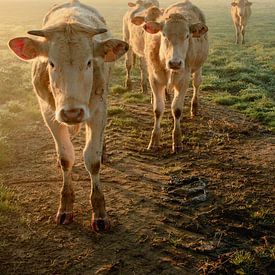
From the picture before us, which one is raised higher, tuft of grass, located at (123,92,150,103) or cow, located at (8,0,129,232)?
cow, located at (8,0,129,232)

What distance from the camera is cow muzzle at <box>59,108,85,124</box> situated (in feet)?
15.5

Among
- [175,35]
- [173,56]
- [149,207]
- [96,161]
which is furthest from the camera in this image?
[175,35]

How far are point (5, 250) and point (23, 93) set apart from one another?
871cm

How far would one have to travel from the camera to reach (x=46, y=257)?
5.21 metres

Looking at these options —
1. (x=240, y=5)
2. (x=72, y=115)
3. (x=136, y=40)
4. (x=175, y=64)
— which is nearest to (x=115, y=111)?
(x=136, y=40)

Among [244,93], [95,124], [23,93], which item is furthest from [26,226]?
[244,93]

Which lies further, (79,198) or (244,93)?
→ (244,93)

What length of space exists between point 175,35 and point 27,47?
349 centimetres

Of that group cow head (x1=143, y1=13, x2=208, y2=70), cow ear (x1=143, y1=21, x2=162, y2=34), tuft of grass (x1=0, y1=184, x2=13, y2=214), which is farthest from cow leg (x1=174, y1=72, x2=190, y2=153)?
tuft of grass (x1=0, y1=184, x2=13, y2=214)

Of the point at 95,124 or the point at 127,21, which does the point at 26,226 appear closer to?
the point at 95,124

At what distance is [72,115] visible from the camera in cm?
473

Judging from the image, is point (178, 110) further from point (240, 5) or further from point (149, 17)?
point (240, 5)

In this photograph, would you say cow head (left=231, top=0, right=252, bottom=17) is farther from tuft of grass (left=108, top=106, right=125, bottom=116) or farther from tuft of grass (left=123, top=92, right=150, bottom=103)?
tuft of grass (left=108, top=106, right=125, bottom=116)

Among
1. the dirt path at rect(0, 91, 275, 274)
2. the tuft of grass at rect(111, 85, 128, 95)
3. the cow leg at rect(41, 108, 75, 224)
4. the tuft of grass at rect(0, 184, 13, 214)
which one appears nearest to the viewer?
the dirt path at rect(0, 91, 275, 274)
